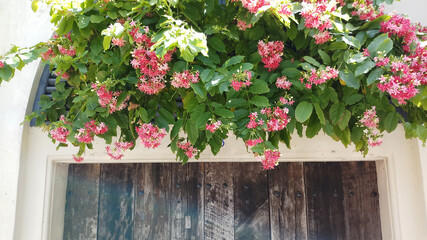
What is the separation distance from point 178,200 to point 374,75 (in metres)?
1.19

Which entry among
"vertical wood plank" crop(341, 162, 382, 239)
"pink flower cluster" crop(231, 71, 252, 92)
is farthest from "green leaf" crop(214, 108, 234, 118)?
"vertical wood plank" crop(341, 162, 382, 239)

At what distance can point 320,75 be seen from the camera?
124 cm

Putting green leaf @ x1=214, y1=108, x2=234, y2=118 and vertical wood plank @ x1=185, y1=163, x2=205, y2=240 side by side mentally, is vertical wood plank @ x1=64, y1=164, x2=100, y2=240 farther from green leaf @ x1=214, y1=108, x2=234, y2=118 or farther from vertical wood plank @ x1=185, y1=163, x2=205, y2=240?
green leaf @ x1=214, y1=108, x2=234, y2=118

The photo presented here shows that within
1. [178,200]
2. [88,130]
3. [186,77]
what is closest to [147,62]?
[186,77]

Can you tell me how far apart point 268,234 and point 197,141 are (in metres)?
0.76

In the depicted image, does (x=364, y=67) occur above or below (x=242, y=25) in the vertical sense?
below

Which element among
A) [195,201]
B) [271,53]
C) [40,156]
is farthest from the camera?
[195,201]

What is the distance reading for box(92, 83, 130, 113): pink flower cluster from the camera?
4.40ft

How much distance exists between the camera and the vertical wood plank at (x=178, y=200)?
193 cm

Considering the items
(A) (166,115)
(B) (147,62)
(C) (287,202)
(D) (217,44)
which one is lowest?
(C) (287,202)

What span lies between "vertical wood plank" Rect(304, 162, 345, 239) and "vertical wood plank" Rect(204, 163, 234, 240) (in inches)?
16.4

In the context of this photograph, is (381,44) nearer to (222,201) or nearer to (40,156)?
(222,201)

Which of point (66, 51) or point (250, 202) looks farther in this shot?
point (250, 202)

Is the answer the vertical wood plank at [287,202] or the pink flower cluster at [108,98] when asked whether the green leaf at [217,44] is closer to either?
the pink flower cluster at [108,98]
